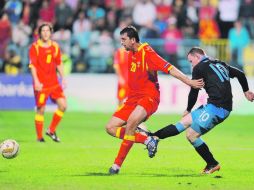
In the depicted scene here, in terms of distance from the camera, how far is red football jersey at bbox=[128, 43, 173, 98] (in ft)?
39.4

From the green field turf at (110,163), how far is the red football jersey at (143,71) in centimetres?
119

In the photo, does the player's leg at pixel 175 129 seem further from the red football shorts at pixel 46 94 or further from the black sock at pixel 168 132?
the red football shorts at pixel 46 94

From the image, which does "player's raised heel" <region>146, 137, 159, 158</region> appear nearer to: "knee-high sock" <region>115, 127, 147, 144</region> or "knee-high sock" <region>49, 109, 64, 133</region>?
"knee-high sock" <region>115, 127, 147, 144</region>

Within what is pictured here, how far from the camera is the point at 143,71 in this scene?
12.2m

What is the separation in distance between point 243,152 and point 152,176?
4.13 metres

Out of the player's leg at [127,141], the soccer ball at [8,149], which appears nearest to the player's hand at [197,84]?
the player's leg at [127,141]

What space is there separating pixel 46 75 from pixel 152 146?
261 inches

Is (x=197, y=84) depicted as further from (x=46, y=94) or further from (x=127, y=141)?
(x=46, y=94)

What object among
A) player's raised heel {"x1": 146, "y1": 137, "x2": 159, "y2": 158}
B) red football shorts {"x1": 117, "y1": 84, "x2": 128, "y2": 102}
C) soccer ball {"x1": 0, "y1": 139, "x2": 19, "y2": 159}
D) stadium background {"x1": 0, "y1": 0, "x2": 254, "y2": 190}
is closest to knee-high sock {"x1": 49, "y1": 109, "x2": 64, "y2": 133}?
stadium background {"x1": 0, "y1": 0, "x2": 254, "y2": 190}

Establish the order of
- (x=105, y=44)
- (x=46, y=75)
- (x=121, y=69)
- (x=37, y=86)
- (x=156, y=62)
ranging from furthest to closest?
(x=105, y=44), (x=121, y=69), (x=46, y=75), (x=37, y=86), (x=156, y=62)

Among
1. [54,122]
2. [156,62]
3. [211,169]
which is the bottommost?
[54,122]

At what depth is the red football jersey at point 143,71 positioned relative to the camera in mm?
12023

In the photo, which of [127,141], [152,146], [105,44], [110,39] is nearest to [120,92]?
[105,44]

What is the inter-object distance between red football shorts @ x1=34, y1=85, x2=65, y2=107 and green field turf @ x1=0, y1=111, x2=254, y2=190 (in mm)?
821
